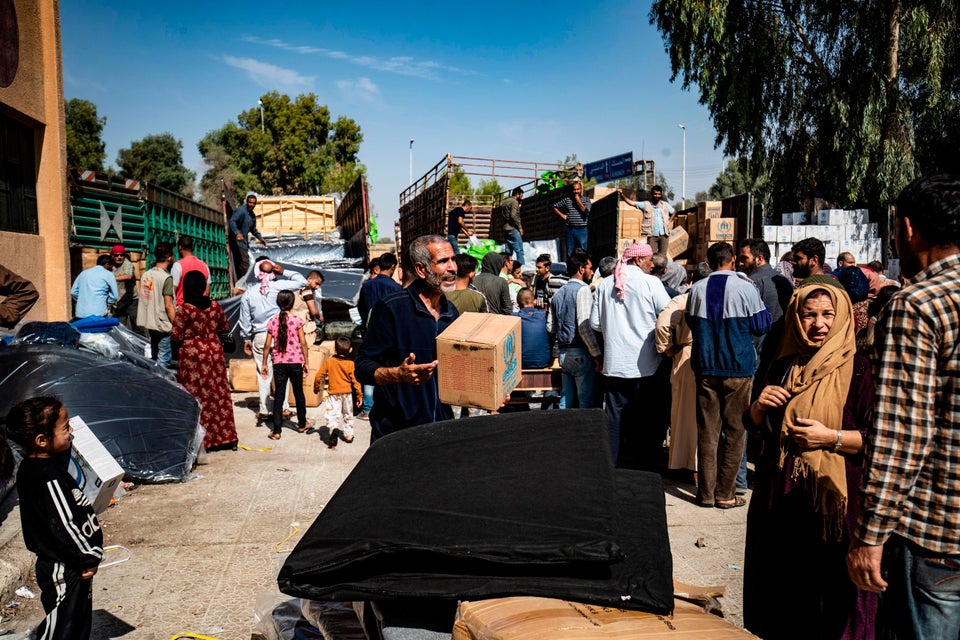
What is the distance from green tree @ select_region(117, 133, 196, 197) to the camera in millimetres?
61281

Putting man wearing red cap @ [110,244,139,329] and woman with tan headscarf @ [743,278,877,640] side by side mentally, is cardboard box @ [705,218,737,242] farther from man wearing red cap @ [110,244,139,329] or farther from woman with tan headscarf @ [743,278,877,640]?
woman with tan headscarf @ [743,278,877,640]

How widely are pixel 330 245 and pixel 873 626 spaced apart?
56.1 feet

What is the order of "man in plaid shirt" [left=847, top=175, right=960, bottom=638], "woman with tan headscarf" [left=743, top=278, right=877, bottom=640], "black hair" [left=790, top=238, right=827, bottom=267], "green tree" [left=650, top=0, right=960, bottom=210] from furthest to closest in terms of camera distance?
→ "green tree" [left=650, top=0, right=960, bottom=210] < "black hair" [left=790, top=238, right=827, bottom=267] < "woman with tan headscarf" [left=743, top=278, right=877, bottom=640] < "man in plaid shirt" [left=847, top=175, right=960, bottom=638]

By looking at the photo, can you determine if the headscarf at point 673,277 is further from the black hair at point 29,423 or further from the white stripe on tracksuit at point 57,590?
the white stripe on tracksuit at point 57,590

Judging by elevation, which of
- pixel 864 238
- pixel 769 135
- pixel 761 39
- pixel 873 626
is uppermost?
pixel 761 39

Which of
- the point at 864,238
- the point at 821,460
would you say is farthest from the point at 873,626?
the point at 864,238

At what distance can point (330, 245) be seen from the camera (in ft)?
61.3

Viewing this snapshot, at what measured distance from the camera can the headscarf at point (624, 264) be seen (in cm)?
630

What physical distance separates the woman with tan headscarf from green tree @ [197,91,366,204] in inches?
1853

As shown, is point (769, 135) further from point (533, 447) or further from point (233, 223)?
point (533, 447)

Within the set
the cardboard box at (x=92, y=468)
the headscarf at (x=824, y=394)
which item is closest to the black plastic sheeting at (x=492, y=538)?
the headscarf at (x=824, y=394)

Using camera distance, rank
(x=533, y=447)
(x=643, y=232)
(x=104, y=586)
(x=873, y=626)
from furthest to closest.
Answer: (x=643, y=232), (x=104, y=586), (x=873, y=626), (x=533, y=447)

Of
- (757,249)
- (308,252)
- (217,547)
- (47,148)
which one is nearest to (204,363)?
(217,547)

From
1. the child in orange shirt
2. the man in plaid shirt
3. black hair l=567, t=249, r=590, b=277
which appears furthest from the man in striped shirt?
the man in plaid shirt
